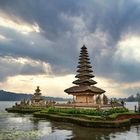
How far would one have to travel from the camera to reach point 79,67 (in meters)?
67.3

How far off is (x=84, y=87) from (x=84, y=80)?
2529 millimetres

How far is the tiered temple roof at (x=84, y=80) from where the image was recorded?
6085cm

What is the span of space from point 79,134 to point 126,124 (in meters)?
11.4

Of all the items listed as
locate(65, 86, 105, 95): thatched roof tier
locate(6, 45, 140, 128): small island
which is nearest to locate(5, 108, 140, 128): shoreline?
locate(6, 45, 140, 128): small island

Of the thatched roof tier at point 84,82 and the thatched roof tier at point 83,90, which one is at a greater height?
the thatched roof tier at point 84,82

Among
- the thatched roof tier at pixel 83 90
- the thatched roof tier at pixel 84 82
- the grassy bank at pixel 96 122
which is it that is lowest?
the grassy bank at pixel 96 122

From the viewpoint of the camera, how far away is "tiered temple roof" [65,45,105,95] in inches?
2396

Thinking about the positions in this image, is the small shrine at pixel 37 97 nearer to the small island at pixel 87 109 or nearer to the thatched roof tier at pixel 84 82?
the small island at pixel 87 109

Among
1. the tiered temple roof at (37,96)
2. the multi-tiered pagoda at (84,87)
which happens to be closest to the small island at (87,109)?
the multi-tiered pagoda at (84,87)

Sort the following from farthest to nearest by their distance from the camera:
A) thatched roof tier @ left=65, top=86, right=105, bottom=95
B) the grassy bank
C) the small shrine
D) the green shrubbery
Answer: the small shrine → thatched roof tier @ left=65, top=86, right=105, bottom=95 → the green shrubbery → the grassy bank

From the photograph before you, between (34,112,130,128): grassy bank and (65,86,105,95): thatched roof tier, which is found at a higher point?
(65,86,105,95): thatched roof tier

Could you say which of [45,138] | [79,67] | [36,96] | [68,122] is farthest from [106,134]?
[36,96]

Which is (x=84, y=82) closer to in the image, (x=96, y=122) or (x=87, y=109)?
(x=87, y=109)

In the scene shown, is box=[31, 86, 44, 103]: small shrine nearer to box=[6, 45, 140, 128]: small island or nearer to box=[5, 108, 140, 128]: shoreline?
box=[6, 45, 140, 128]: small island
